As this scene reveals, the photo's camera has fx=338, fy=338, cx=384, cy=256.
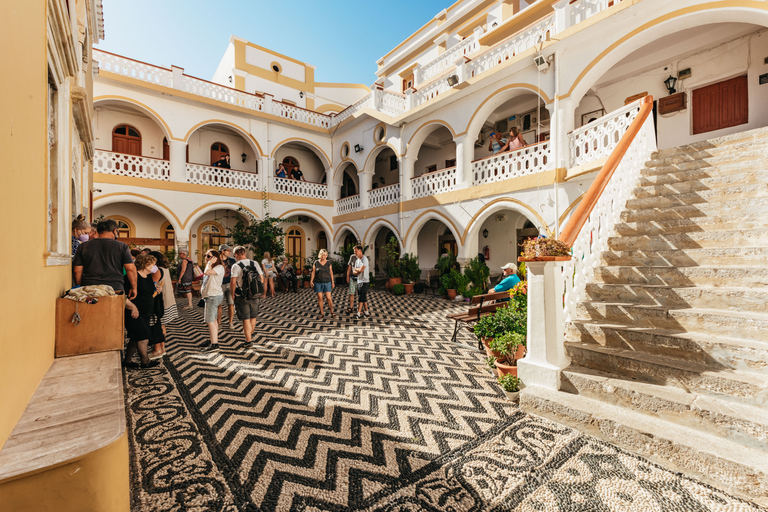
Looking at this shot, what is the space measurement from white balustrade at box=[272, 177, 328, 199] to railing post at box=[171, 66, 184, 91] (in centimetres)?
474

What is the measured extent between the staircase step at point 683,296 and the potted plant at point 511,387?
4.23 ft

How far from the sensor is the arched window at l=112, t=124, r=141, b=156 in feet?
44.0

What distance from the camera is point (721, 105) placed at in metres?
8.39

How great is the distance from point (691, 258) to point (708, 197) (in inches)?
55.8

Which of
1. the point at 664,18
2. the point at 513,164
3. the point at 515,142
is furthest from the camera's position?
the point at 515,142

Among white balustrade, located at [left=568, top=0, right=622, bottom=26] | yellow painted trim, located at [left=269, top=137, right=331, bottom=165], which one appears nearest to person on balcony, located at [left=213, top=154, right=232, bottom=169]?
yellow painted trim, located at [left=269, top=137, right=331, bottom=165]

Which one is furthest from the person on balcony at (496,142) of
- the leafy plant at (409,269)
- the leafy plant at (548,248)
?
the leafy plant at (548,248)

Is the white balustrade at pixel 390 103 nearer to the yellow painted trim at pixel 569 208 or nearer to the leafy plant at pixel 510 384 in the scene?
the yellow painted trim at pixel 569 208

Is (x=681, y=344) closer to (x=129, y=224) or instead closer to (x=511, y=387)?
(x=511, y=387)

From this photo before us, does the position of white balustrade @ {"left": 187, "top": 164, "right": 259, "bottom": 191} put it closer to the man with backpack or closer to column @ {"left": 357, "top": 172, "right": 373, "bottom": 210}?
column @ {"left": 357, "top": 172, "right": 373, "bottom": 210}

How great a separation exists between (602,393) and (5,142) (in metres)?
4.30

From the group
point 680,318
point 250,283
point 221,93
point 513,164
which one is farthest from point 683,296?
point 221,93

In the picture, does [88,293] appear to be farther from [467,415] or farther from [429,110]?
[429,110]

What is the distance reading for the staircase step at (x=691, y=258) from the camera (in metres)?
3.30
